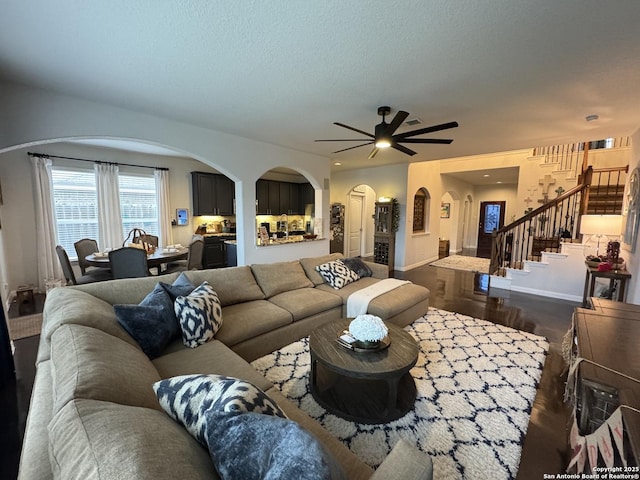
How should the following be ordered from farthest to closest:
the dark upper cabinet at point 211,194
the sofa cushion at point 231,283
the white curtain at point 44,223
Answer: the dark upper cabinet at point 211,194 → the white curtain at point 44,223 → the sofa cushion at point 231,283

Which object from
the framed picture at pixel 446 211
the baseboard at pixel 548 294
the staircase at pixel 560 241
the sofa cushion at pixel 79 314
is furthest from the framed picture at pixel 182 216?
the framed picture at pixel 446 211

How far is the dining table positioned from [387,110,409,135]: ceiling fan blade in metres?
3.47

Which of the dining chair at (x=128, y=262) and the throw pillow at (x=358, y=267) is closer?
the dining chair at (x=128, y=262)

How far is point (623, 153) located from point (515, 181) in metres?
3.55

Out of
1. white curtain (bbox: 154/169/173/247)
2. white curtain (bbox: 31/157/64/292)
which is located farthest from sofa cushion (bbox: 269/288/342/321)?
white curtain (bbox: 31/157/64/292)

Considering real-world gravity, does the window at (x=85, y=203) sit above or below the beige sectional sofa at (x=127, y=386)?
above

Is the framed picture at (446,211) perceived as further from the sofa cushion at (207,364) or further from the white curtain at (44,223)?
the white curtain at (44,223)

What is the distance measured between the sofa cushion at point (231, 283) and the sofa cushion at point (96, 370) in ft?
4.17

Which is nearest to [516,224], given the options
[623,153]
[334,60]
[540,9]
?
[623,153]

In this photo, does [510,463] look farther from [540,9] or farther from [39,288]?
[39,288]

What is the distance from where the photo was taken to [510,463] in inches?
62.5

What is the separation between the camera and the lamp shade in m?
3.71

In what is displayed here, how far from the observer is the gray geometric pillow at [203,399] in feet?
2.85

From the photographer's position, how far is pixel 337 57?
2.12m
